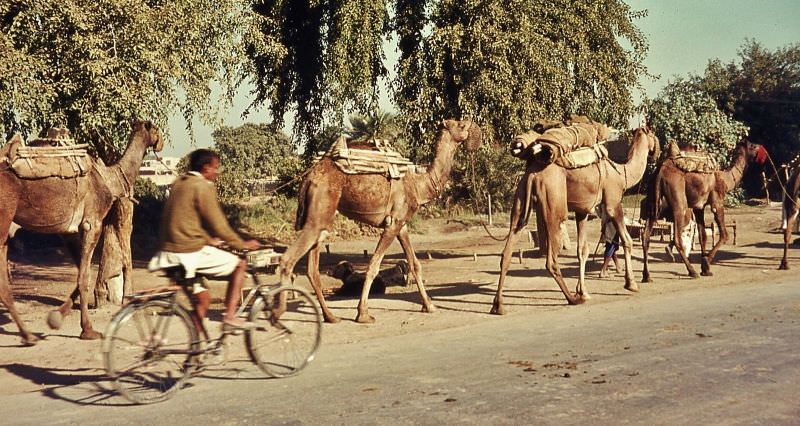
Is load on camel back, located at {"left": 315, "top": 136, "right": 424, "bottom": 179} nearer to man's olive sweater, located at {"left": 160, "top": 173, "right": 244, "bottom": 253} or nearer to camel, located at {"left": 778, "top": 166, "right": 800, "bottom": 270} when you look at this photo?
man's olive sweater, located at {"left": 160, "top": 173, "right": 244, "bottom": 253}

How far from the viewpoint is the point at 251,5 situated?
Answer: 1842 cm

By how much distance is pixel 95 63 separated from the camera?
12.2 meters

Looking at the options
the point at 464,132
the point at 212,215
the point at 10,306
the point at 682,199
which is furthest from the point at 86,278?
the point at 682,199

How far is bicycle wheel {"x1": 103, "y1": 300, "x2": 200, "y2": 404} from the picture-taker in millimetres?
6762

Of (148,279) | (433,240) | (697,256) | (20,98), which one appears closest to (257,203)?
(433,240)

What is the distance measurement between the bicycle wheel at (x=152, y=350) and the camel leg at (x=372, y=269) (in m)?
4.33

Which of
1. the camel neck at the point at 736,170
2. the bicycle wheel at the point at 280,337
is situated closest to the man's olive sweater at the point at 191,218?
the bicycle wheel at the point at 280,337

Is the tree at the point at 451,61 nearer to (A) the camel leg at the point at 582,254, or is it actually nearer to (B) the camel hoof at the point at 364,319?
(A) the camel leg at the point at 582,254

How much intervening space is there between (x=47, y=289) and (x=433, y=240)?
14.7 metres

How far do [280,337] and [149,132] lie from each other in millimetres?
6320

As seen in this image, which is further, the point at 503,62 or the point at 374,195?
the point at 503,62

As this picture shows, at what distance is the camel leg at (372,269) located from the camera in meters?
11.3

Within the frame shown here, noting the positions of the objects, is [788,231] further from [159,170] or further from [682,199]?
[159,170]

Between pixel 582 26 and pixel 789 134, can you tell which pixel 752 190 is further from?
pixel 582 26
